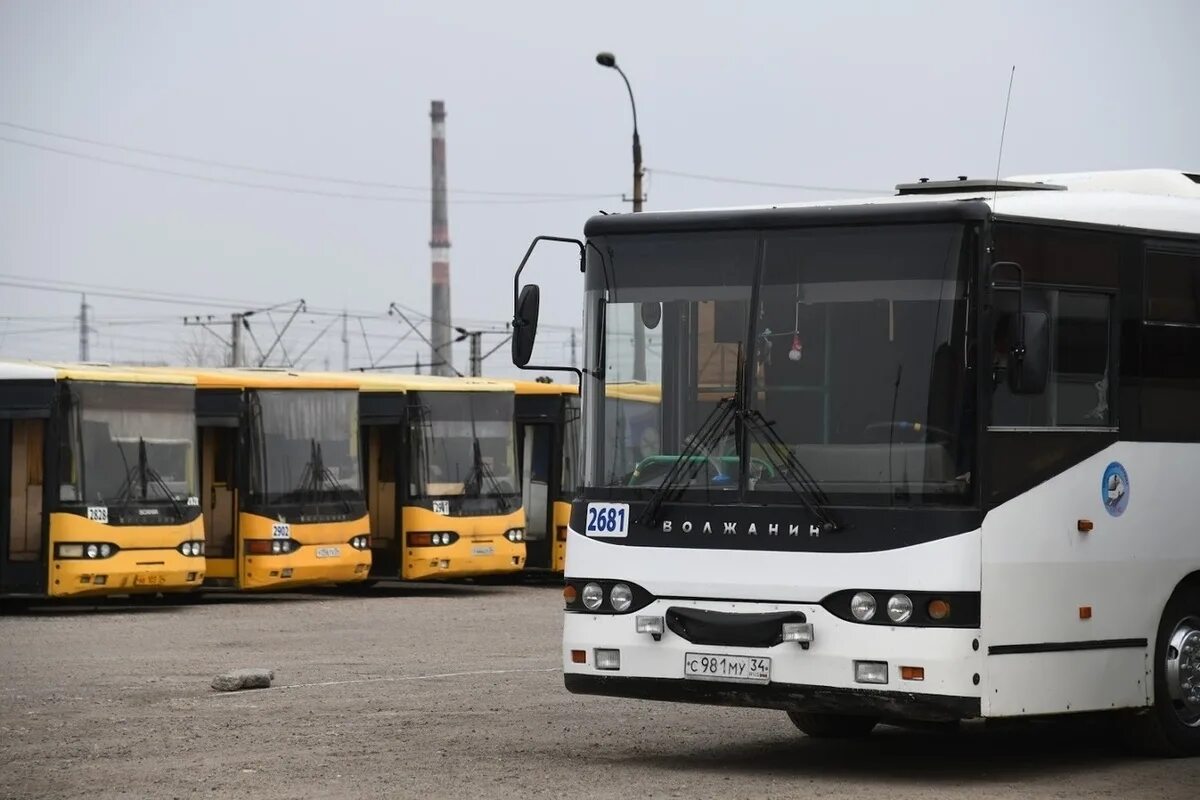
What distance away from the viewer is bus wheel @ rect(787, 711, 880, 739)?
14.1m

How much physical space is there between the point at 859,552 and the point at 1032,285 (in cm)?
172

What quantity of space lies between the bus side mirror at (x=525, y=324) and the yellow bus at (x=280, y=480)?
17.6 meters

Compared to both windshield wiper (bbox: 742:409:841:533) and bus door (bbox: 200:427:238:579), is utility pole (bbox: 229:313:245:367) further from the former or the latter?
windshield wiper (bbox: 742:409:841:533)

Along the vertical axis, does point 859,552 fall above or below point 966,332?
below

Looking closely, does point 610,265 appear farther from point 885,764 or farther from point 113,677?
point 113,677

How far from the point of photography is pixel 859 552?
11750 millimetres

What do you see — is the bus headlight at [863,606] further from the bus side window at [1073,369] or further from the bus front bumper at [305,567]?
the bus front bumper at [305,567]

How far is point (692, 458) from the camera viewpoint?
12383mm

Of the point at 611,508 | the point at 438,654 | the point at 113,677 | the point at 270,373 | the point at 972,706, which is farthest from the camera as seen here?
the point at 270,373

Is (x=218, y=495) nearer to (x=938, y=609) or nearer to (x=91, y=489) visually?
(x=91, y=489)

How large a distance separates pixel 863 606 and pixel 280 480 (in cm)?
1920

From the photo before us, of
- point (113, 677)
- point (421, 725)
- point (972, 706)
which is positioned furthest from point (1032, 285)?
point (113, 677)

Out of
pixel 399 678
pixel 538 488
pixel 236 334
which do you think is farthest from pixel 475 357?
pixel 399 678

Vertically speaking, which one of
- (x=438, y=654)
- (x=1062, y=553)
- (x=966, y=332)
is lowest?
(x=438, y=654)
